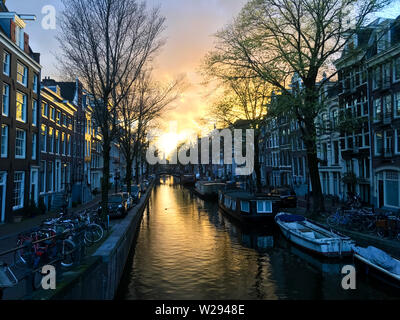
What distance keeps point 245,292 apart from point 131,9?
1532cm

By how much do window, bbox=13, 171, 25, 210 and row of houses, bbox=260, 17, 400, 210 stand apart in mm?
20809

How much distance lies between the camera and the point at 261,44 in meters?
20.5

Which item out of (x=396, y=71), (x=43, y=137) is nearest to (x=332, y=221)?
(x=396, y=71)

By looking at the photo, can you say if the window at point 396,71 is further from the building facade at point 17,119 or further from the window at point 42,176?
the window at point 42,176

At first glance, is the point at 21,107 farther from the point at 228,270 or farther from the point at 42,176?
the point at 228,270

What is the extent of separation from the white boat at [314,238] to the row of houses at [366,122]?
6279 millimetres

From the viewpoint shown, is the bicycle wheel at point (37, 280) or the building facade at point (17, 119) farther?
the building facade at point (17, 119)

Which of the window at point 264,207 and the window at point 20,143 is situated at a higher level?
the window at point 20,143

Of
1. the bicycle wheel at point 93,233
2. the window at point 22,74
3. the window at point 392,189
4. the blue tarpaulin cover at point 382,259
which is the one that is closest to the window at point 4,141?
the window at point 22,74

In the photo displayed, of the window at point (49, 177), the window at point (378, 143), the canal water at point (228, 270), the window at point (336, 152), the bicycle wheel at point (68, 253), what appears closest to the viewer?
the bicycle wheel at point (68, 253)

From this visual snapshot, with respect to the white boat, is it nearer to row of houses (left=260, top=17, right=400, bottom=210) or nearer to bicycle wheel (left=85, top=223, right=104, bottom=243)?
row of houses (left=260, top=17, right=400, bottom=210)

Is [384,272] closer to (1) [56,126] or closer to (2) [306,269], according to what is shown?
(2) [306,269]

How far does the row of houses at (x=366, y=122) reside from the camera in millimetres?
20734
